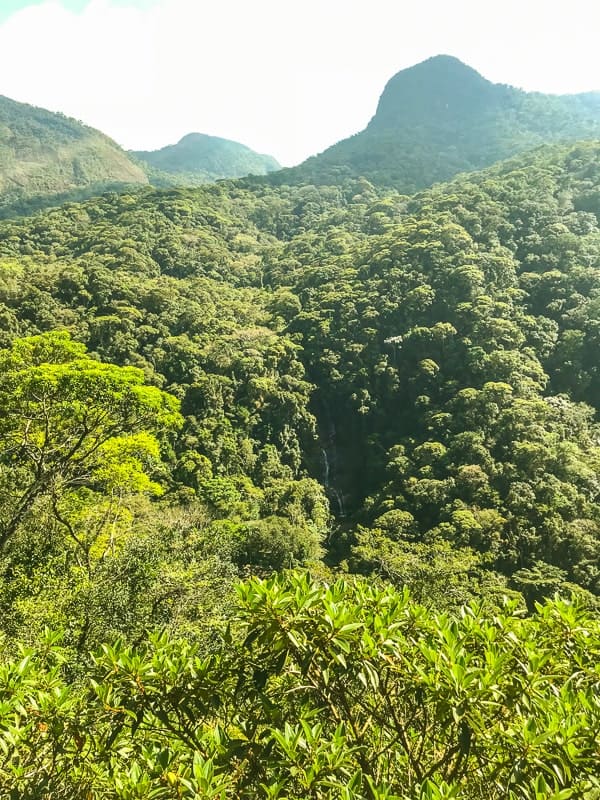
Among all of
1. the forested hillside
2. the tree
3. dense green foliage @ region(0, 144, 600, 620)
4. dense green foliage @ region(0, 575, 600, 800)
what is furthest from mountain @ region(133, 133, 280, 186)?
dense green foliage @ region(0, 575, 600, 800)

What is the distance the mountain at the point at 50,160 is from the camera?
76750mm

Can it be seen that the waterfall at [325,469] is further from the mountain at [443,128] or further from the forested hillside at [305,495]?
the mountain at [443,128]

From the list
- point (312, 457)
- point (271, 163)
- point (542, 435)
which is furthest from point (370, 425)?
point (271, 163)

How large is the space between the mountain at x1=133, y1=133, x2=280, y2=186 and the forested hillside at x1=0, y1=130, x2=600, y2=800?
71.8 m

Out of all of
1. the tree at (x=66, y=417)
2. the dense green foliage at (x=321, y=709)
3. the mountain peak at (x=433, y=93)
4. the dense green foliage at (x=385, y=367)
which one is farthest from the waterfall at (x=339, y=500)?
the mountain peak at (x=433, y=93)

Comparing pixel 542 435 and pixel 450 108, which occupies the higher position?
pixel 450 108

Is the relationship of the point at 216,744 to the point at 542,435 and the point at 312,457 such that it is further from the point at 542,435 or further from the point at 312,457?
the point at 312,457

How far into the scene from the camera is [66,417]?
9.57m

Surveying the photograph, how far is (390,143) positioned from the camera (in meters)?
86.8

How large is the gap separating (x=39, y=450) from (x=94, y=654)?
848 centimetres

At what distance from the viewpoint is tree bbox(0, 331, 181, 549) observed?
8977mm

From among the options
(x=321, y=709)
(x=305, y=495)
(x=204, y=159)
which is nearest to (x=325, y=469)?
(x=305, y=495)

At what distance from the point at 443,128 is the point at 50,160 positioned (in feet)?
241

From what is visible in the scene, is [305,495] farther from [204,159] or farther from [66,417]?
[204,159]
